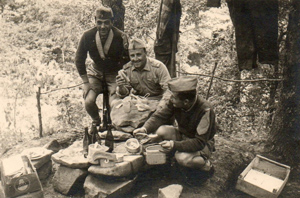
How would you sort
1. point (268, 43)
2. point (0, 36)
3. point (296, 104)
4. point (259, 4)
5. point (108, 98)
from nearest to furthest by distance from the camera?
1. point (259, 4)
2. point (268, 43)
3. point (296, 104)
4. point (108, 98)
5. point (0, 36)

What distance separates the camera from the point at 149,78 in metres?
4.61

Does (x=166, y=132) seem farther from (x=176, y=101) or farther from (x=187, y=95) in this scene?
(x=187, y=95)

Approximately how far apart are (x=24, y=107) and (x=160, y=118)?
4809 mm

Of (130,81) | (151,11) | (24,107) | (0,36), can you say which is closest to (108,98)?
(130,81)

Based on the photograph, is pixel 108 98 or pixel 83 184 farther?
pixel 108 98

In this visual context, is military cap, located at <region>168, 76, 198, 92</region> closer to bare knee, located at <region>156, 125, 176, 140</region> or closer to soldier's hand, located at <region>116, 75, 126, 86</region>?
bare knee, located at <region>156, 125, 176, 140</region>

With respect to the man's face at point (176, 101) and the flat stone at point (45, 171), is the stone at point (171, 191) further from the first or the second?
the flat stone at point (45, 171)

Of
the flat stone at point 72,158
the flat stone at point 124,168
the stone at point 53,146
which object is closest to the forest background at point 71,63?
the stone at point 53,146

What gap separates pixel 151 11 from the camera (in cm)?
887

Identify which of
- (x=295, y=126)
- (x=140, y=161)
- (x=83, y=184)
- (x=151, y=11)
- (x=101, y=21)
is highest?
(x=151, y=11)

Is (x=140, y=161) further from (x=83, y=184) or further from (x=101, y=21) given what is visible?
(x=101, y=21)

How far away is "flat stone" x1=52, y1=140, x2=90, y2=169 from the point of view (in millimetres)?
3943

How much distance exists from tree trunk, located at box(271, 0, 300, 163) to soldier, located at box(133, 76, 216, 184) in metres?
1.25

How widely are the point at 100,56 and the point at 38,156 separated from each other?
1826 millimetres
